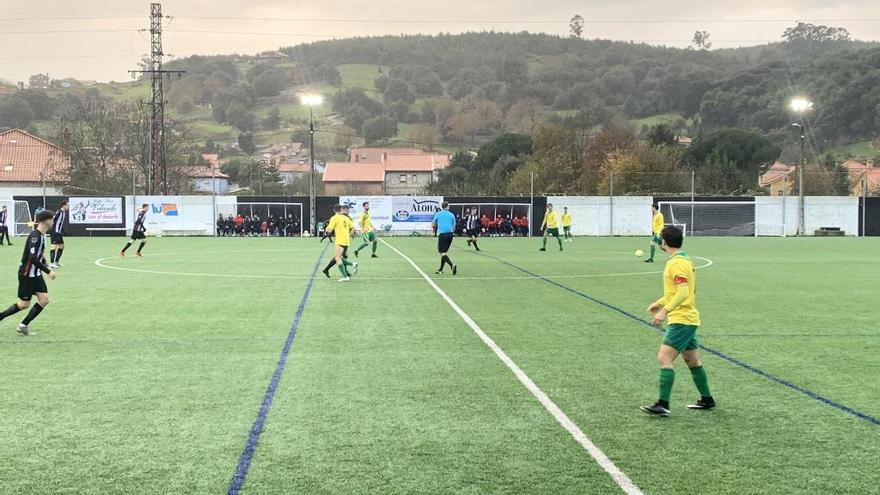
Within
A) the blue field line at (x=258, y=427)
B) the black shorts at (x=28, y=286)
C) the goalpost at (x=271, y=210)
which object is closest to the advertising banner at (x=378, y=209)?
the goalpost at (x=271, y=210)

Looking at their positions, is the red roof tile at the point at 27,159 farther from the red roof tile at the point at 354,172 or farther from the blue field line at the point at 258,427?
the blue field line at the point at 258,427

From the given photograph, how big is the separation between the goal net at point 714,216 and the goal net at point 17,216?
38.6 m

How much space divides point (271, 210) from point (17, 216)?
1464 cm

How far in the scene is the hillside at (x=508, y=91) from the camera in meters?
106

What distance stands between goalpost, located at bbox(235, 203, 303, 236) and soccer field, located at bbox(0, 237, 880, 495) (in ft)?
112

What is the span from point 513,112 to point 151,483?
447 feet

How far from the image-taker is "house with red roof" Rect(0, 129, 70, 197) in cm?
7281

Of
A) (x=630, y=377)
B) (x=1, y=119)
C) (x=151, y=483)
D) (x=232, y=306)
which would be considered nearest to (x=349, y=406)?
(x=151, y=483)

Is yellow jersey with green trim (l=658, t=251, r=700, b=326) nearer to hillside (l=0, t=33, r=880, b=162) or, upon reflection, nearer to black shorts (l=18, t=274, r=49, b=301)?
black shorts (l=18, t=274, r=49, b=301)

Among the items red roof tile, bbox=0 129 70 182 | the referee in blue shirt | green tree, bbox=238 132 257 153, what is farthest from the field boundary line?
green tree, bbox=238 132 257 153

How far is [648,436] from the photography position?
650 cm

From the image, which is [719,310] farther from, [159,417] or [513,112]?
[513,112]

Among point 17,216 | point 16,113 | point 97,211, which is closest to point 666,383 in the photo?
point 97,211

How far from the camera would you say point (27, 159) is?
7719 cm
